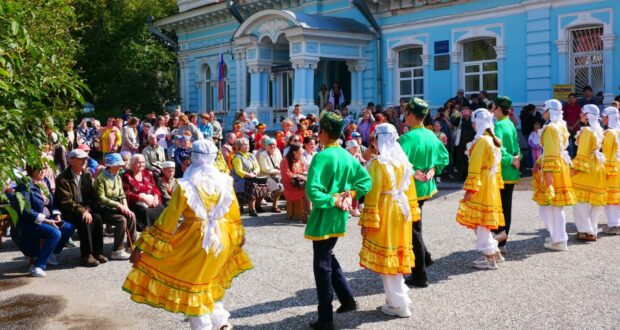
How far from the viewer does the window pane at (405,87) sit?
21500 millimetres

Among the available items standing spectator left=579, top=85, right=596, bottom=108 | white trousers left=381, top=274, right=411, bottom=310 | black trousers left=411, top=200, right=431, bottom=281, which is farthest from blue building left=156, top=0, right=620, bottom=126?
white trousers left=381, top=274, right=411, bottom=310

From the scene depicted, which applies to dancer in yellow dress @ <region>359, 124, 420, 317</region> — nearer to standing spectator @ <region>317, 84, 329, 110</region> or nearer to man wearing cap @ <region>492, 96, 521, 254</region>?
man wearing cap @ <region>492, 96, 521, 254</region>

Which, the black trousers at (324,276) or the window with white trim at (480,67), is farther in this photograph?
the window with white trim at (480,67)

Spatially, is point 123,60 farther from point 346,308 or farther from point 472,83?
point 346,308

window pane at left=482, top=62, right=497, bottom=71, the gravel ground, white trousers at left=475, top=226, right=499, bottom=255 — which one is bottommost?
the gravel ground

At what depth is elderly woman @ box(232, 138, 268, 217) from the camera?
12.2 meters

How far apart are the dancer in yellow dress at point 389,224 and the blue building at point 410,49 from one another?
1241 centimetres

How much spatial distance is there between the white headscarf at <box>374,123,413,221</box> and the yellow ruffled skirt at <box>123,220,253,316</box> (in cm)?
180

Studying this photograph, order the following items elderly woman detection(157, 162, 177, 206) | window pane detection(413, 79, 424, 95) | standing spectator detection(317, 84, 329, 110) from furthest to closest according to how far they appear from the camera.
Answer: standing spectator detection(317, 84, 329, 110) → window pane detection(413, 79, 424, 95) → elderly woman detection(157, 162, 177, 206)

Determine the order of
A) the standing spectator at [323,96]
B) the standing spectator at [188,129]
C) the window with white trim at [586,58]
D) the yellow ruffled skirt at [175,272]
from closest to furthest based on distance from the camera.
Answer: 1. the yellow ruffled skirt at [175,272]
2. the standing spectator at [188,129]
3. the window with white trim at [586,58]
4. the standing spectator at [323,96]

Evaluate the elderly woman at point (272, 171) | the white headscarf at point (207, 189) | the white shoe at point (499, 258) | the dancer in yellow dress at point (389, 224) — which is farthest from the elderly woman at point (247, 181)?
the white headscarf at point (207, 189)

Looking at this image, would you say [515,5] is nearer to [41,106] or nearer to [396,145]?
[396,145]

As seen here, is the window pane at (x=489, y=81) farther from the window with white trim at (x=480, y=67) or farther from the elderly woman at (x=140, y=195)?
the elderly woman at (x=140, y=195)

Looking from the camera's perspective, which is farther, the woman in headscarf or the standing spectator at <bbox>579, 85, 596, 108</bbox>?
the standing spectator at <bbox>579, 85, 596, 108</bbox>
